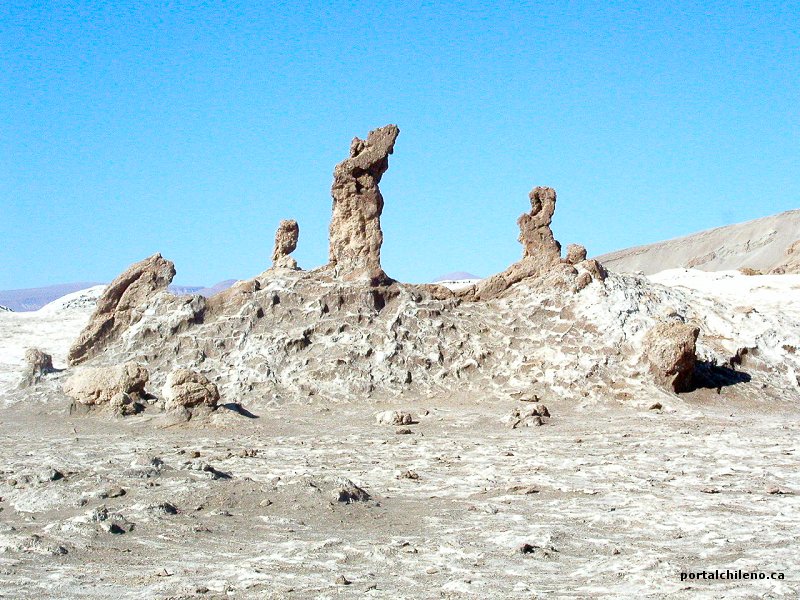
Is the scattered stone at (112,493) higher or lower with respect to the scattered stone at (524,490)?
higher

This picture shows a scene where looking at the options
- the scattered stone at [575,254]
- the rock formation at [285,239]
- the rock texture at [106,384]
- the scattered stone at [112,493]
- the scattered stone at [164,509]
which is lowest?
the scattered stone at [164,509]

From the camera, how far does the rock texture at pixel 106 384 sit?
52.1ft

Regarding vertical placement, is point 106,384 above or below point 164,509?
above

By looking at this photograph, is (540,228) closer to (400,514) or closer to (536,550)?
(400,514)

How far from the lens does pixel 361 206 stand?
19.8 metres

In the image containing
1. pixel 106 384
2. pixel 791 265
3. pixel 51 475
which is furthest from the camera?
pixel 791 265

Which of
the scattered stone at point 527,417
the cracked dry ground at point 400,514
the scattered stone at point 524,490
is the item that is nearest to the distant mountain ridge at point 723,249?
the scattered stone at point 527,417

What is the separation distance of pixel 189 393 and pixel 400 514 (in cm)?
713

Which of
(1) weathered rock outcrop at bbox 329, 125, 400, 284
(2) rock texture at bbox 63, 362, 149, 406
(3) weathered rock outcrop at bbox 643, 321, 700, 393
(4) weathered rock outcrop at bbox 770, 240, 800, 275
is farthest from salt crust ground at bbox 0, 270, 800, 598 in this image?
(4) weathered rock outcrop at bbox 770, 240, 800, 275

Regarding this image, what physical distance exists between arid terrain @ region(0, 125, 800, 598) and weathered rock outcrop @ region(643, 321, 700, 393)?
0.13ft

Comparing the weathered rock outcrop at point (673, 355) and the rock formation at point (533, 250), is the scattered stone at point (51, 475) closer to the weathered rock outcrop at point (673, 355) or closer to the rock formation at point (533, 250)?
the weathered rock outcrop at point (673, 355)

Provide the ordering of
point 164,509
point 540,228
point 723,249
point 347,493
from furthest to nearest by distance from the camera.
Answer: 1. point 723,249
2. point 540,228
3. point 347,493
4. point 164,509

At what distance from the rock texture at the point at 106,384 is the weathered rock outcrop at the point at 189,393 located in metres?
1.11

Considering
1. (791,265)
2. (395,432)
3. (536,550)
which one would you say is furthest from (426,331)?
(791,265)
